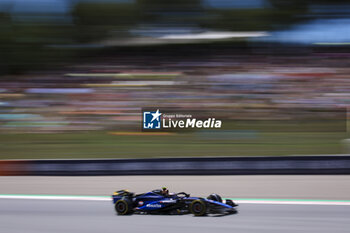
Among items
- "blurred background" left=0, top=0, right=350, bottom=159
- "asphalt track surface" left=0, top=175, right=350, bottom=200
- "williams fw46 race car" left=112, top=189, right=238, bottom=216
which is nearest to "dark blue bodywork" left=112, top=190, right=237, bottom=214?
"williams fw46 race car" left=112, top=189, right=238, bottom=216

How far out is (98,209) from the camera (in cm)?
546

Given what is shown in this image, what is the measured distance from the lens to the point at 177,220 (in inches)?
178

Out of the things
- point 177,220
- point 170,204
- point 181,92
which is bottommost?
point 177,220

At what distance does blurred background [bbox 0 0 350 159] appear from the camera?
1169 centimetres

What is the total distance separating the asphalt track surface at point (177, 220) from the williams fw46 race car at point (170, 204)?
71 mm

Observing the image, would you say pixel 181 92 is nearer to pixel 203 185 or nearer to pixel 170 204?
pixel 203 185

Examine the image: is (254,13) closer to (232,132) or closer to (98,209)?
(232,132)

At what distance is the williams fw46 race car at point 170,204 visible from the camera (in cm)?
446

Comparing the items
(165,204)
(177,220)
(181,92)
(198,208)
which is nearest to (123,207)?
(165,204)

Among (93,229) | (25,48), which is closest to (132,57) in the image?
(25,48)

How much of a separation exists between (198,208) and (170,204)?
0.32 metres

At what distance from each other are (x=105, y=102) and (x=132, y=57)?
2989 mm

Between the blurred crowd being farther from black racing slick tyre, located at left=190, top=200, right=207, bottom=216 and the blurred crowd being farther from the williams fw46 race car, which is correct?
black racing slick tyre, located at left=190, top=200, right=207, bottom=216

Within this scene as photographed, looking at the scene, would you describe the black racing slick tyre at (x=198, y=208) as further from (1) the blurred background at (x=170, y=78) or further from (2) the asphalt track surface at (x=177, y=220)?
(1) the blurred background at (x=170, y=78)
